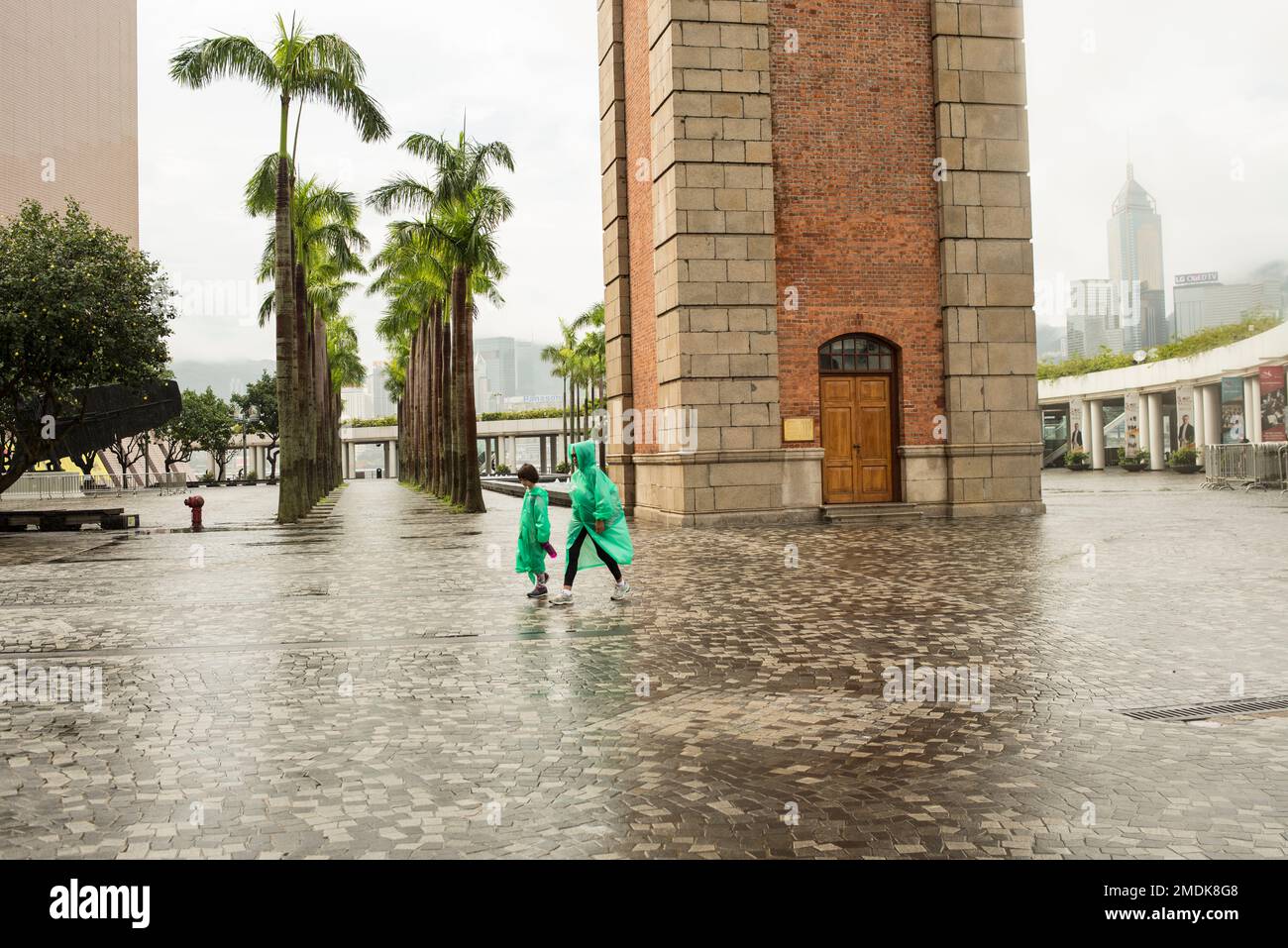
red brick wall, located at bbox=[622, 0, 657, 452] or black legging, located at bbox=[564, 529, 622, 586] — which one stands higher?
red brick wall, located at bbox=[622, 0, 657, 452]

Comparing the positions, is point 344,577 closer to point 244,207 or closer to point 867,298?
point 867,298

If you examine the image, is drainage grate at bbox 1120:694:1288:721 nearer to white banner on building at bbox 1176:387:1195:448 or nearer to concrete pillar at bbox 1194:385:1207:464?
white banner on building at bbox 1176:387:1195:448

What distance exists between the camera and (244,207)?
28500 mm

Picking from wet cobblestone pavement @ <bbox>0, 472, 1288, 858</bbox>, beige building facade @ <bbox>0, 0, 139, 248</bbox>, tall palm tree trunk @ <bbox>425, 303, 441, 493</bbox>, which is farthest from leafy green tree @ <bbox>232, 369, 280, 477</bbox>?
wet cobblestone pavement @ <bbox>0, 472, 1288, 858</bbox>

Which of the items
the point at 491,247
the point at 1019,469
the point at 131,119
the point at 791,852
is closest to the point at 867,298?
the point at 1019,469

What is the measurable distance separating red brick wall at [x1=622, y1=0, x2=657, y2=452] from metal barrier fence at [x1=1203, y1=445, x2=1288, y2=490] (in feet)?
60.6

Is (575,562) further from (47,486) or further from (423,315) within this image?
(47,486)

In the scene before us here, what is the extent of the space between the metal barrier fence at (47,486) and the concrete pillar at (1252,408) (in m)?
53.2

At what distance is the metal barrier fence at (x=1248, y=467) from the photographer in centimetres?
3144

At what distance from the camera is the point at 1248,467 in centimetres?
3206

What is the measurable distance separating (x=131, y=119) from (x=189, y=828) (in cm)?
11364

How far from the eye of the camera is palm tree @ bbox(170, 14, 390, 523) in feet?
77.8

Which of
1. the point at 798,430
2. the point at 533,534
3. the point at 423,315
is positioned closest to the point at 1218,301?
the point at 423,315

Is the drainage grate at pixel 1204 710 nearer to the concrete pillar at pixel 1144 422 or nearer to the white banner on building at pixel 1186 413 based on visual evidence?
the white banner on building at pixel 1186 413
